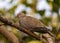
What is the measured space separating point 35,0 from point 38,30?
3.25ft

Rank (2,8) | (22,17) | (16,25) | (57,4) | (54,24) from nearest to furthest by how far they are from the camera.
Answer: (16,25), (22,17), (57,4), (54,24), (2,8)

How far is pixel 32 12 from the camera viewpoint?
2270 millimetres

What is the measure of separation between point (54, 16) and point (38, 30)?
76 centimetres

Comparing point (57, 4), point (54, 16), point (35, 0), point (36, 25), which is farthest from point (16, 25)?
point (35, 0)

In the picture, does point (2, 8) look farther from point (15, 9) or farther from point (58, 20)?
point (58, 20)

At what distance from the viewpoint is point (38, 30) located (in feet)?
4.54

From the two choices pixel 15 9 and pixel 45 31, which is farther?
pixel 15 9

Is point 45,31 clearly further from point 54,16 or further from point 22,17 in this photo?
point 54,16

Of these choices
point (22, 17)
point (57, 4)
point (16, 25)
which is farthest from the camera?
point (57, 4)

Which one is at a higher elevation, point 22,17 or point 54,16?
point 22,17

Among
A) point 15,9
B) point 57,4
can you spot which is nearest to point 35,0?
point 15,9

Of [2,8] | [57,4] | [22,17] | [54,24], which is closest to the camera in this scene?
[22,17]

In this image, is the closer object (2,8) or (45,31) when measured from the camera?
(45,31)

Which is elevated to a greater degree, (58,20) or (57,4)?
(57,4)
